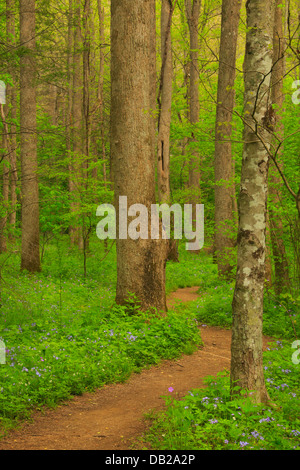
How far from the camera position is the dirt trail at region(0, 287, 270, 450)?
3.61 metres

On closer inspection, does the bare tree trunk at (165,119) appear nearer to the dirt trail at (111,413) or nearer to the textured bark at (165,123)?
the textured bark at (165,123)

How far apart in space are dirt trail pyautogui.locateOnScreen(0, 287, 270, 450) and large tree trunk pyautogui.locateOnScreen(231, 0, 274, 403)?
1.33m

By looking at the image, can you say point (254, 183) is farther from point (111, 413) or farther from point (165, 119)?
point (165, 119)

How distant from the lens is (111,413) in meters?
4.29

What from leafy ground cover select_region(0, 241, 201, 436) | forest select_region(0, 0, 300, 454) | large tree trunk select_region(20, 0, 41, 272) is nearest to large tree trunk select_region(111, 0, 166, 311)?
forest select_region(0, 0, 300, 454)

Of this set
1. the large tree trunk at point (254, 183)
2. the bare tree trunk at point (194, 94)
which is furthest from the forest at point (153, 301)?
the bare tree trunk at point (194, 94)

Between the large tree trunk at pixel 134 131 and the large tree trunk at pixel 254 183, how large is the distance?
3.37 metres

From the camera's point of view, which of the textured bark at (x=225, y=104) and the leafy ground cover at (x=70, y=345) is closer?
the leafy ground cover at (x=70, y=345)

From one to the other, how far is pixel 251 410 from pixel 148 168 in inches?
180

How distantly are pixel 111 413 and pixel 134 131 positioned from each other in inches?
179

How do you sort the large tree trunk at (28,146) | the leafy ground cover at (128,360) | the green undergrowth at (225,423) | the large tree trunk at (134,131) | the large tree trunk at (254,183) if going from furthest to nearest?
1. the large tree trunk at (28,146)
2. the large tree trunk at (134,131)
3. the large tree trunk at (254,183)
4. the leafy ground cover at (128,360)
5. the green undergrowth at (225,423)

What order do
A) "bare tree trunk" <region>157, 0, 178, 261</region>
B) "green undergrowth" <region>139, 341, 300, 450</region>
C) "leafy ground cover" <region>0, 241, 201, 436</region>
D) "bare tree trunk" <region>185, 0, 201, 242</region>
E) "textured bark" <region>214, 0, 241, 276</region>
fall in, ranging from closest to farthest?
"green undergrowth" <region>139, 341, 300, 450</region> → "leafy ground cover" <region>0, 241, 201, 436</region> → "bare tree trunk" <region>157, 0, 178, 261</region> → "textured bark" <region>214, 0, 241, 276</region> → "bare tree trunk" <region>185, 0, 201, 242</region>

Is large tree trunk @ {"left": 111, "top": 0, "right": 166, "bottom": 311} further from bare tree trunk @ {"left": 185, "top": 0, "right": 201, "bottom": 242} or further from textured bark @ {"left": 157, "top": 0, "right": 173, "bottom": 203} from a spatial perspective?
bare tree trunk @ {"left": 185, "top": 0, "right": 201, "bottom": 242}

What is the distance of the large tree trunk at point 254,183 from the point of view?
11.8 ft
